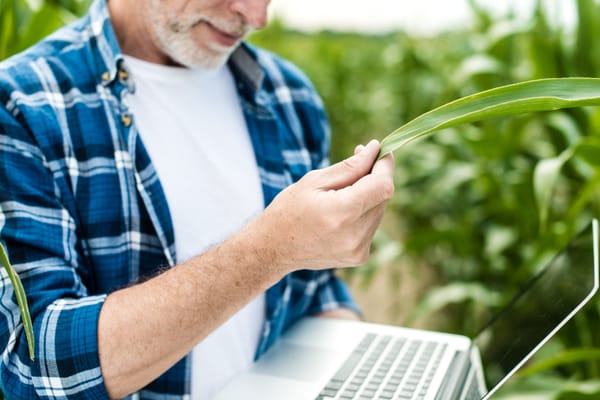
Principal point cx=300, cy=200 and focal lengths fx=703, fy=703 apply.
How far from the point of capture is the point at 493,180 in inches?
53.6

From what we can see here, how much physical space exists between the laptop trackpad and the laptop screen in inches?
6.1

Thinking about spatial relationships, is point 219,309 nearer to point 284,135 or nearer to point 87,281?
point 87,281

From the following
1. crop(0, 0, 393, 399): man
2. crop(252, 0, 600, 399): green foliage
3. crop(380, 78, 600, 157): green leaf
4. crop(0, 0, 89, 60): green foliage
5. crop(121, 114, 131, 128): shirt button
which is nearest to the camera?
crop(380, 78, 600, 157): green leaf

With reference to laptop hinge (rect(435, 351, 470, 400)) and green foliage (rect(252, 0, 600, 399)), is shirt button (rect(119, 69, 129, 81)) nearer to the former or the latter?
laptop hinge (rect(435, 351, 470, 400))

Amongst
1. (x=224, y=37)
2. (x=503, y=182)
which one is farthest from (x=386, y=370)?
(x=503, y=182)

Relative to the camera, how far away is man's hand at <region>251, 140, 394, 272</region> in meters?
0.51

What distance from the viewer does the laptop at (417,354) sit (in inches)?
24.8

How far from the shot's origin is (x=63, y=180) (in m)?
0.67

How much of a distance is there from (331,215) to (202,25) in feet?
1.16

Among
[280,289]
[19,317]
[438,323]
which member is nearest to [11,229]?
[19,317]

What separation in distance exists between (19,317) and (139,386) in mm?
119

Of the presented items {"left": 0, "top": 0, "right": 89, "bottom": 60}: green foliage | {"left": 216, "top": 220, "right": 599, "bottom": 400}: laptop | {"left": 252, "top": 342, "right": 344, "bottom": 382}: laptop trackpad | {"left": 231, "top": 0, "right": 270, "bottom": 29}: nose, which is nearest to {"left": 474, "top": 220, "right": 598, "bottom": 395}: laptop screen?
{"left": 216, "top": 220, "right": 599, "bottom": 400}: laptop

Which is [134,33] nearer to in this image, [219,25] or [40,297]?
[219,25]

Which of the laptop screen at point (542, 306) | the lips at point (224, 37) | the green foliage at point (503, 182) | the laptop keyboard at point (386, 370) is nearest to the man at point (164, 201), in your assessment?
the lips at point (224, 37)
